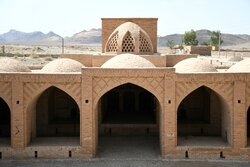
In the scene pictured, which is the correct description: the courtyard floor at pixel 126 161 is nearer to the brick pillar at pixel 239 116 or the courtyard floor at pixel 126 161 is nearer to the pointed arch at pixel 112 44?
the brick pillar at pixel 239 116

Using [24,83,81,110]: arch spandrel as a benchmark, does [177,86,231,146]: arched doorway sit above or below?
below

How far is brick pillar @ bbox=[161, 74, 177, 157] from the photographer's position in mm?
12117

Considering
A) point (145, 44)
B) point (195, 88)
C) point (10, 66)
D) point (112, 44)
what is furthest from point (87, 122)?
point (145, 44)

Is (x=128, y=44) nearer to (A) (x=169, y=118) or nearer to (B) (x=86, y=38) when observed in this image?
(A) (x=169, y=118)

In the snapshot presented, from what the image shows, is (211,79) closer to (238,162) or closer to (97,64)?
(238,162)

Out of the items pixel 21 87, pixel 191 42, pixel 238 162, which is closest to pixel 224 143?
pixel 238 162

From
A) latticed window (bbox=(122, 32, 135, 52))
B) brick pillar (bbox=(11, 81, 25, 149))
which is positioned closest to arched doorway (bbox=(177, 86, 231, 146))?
latticed window (bbox=(122, 32, 135, 52))

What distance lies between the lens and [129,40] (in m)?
16.7

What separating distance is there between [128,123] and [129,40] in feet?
12.5

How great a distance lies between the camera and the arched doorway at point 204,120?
12930 millimetres

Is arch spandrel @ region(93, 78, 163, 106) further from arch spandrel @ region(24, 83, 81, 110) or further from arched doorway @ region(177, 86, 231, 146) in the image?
arched doorway @ region(177, 86, 231, 146)

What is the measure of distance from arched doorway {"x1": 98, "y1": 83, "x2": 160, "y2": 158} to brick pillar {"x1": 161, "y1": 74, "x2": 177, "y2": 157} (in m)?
0.59

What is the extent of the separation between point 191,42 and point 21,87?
4759 centimetres

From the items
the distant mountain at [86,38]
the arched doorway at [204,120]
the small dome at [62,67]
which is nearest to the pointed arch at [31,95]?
the small dome at [62,67]
